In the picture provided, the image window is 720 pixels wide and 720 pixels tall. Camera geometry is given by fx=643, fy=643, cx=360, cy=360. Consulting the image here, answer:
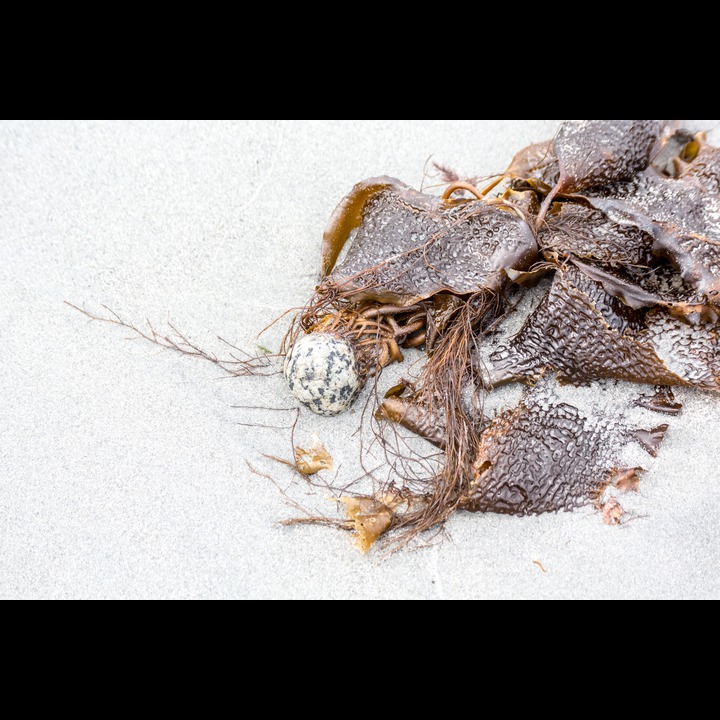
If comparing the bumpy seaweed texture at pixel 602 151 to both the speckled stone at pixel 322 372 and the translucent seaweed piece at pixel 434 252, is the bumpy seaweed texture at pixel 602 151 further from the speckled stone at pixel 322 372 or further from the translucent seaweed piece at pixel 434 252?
the speckled stone at pixel 322 372

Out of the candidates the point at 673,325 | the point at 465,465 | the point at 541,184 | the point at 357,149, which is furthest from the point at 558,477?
the point at 357,149

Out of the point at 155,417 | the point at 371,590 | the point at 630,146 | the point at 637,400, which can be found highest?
the point at 630,146

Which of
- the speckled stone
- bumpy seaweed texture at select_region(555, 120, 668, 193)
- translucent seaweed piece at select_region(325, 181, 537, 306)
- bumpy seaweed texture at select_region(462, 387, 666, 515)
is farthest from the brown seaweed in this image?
the speckled stone

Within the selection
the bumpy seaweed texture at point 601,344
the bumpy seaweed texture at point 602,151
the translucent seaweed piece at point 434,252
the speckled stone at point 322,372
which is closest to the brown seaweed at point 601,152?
the bumpy seaweed texture at point 602,151

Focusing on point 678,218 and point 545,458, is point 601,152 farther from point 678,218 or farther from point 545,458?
point 545,458

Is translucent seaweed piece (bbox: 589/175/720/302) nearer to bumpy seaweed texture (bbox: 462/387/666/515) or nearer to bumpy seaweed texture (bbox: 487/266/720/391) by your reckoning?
bumpy seaweed texture (bbox: 487/266/720/391)

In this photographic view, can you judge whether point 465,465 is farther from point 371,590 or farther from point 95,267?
point 95,267
